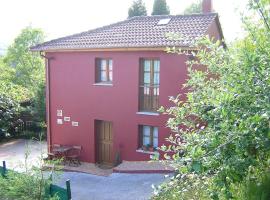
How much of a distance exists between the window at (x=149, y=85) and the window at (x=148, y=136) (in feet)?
2.81

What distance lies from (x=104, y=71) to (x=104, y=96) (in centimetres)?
118

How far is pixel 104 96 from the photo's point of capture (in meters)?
17.3

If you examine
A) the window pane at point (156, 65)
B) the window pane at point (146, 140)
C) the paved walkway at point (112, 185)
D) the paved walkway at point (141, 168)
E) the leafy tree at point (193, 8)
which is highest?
the leafy tree at point (193, 8)

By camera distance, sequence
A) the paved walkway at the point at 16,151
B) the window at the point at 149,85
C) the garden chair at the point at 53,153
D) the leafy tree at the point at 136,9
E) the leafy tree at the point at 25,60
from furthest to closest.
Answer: the leafy tree at the point at 25,60, the leafy tree at the point at 136,9, the paved walkway at the point at 16,151, the garden chair at the point at 53,153, the window at the point at 149,85

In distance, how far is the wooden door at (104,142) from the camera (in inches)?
699

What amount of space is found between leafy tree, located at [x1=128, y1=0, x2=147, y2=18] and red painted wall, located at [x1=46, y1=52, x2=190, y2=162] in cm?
1103

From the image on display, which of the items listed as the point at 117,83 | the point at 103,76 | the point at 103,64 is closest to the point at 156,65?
the point at 117,83

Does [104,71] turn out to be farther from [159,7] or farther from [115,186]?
[159,7]

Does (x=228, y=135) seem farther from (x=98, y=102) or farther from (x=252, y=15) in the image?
(x=98, y=102)

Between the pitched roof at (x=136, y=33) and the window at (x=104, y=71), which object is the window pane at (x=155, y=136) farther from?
the pitched roof at (x=136, y=33)

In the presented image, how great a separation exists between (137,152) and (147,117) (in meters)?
1.68

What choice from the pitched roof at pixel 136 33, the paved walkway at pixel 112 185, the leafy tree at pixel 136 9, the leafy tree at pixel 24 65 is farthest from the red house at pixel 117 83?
the leafy tree at pixel 136 9

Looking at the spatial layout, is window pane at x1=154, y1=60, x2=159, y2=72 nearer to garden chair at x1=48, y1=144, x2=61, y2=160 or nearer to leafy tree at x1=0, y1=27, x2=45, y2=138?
garden chair at x1=48, y1=144, x2=61, y2=160

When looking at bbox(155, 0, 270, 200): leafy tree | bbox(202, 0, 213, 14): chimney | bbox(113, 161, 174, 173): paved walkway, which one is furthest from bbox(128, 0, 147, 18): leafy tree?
bbox(155, 0, 270, 200): leafy tree
